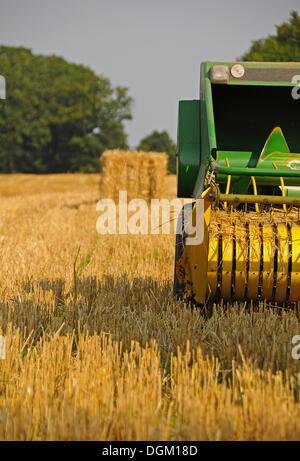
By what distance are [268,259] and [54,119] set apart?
4372 centimetres

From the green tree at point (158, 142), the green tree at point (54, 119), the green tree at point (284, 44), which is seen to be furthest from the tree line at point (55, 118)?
the green tree at point (158, 142)

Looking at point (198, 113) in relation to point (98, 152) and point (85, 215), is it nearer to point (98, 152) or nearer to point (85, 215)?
point (85, 215)

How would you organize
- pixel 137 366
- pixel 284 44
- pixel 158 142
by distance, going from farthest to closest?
pixel 158 142, pixel 284 44, pixel 137 366

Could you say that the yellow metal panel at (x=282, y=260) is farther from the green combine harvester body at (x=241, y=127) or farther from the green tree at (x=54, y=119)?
the green tree at (x=54, y=119)

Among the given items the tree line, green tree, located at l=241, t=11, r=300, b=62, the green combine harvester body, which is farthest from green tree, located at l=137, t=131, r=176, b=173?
the green combine harvester body

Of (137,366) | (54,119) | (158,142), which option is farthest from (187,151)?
(158,142)

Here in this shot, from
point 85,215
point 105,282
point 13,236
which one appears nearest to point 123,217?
point 85,215

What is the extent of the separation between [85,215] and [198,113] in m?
6.30

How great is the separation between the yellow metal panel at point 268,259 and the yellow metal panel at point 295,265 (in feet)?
0.41

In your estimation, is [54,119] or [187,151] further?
[54,119]

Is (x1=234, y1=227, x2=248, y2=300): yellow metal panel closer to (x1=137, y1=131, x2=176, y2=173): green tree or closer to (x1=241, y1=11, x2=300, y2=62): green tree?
(x1=241, y1=11, x2=300, y2=62): green tree

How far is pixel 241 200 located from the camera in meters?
2.93

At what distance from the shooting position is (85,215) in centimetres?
1016

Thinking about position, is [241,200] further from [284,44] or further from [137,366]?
[284,44]
